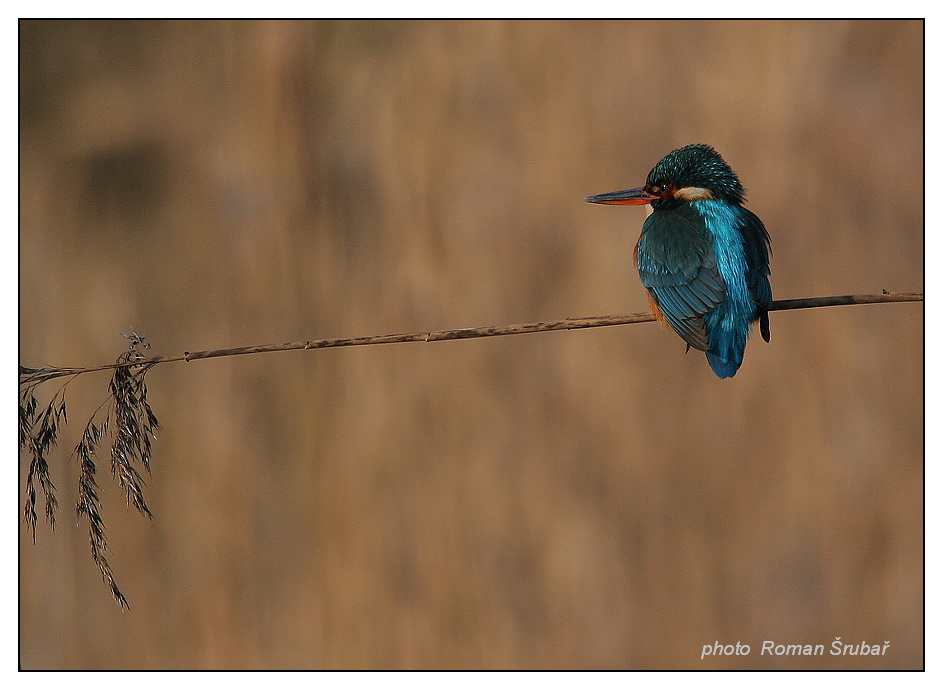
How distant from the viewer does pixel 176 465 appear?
257 cm

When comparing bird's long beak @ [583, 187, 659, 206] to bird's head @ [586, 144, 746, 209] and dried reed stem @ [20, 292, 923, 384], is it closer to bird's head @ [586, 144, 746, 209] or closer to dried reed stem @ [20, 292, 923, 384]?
bird's head @ [586, 144, 746, 209]

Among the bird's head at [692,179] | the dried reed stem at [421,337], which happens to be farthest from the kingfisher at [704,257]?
the dried reed stem at [421,337]

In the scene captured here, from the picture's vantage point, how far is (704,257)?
1566mm

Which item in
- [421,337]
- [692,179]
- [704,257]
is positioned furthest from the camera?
[692,179]

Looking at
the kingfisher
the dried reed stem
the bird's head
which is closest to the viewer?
the dried reed stem

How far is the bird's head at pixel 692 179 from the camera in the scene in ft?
5.63

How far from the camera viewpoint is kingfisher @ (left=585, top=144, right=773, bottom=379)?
4.98 ft

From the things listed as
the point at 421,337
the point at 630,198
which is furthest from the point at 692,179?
the point at 421,337

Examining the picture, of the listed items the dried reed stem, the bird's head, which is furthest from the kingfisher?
the dried reed stem

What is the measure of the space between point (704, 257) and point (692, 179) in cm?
24

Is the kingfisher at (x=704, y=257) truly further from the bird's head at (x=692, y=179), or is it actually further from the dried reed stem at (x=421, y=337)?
the dried reed stem at (x=421, y=337)

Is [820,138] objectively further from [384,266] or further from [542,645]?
[542,645]

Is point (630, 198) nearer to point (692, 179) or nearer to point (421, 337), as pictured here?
point (692, 179)

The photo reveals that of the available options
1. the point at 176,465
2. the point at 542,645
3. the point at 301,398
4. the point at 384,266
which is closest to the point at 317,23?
the point at 384,266
